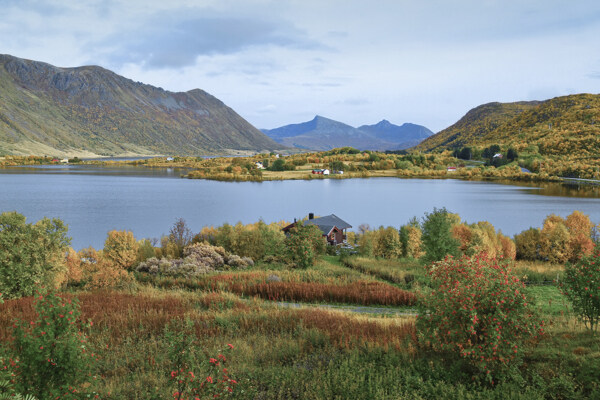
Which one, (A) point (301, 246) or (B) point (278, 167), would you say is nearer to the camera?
(A) point (301, 246)

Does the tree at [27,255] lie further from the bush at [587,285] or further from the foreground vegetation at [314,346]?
the bush at [587,285]

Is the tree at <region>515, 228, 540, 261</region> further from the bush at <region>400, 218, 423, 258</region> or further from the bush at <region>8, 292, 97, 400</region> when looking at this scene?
the bush at <region>8, 292, 97, 400</region>

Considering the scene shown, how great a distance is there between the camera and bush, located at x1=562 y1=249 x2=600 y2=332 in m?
10.1

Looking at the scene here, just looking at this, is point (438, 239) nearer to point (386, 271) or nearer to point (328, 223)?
point (386, 271)

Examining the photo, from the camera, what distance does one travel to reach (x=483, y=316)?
8055 millimetres

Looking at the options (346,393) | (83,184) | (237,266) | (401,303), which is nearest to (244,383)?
(346,393)

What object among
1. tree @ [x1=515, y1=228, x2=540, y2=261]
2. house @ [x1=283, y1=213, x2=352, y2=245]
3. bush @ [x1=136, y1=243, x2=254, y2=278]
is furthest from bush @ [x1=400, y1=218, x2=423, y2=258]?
bush @ [x1=136, y1=243, x2=254, y2=278]

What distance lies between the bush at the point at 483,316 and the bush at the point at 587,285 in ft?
8.59

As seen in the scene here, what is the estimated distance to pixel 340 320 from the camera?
40.9ft

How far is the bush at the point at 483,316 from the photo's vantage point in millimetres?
7875

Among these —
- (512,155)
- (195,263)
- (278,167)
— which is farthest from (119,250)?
(512,155)

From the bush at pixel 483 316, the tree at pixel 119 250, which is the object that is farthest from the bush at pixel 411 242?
the bush at pixel 483 316

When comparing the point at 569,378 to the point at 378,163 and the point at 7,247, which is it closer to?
the point at 7,247

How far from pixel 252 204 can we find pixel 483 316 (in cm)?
7847
